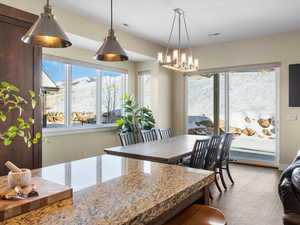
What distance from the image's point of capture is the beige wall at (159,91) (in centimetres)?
583

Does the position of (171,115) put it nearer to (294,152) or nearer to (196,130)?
(196,130)

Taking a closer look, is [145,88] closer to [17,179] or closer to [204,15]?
[204,15]

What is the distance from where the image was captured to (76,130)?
4.69m

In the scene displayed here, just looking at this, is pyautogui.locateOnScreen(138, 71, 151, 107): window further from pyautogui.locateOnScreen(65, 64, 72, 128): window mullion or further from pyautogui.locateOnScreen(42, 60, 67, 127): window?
pyautogui.locateOnScreen(42, 60, 67, 127): window

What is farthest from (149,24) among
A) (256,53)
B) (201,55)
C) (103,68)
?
(256,53)

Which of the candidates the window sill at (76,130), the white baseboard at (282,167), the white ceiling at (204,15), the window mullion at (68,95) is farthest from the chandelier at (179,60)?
the white baseboard at (282,167)

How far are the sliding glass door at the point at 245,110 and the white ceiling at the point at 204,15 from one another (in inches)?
40.7

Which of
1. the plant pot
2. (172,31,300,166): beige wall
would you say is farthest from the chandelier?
the plant pot

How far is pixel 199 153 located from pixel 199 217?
5.38 feet

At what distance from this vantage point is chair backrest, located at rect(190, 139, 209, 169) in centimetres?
284

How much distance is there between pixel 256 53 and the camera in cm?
521

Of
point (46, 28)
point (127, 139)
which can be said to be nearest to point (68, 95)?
point (127, 139)

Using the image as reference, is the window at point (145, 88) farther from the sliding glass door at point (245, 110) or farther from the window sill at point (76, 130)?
the sliding glass door at point (245, 110)

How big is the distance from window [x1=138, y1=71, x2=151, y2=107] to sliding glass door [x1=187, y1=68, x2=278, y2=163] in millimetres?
1214
